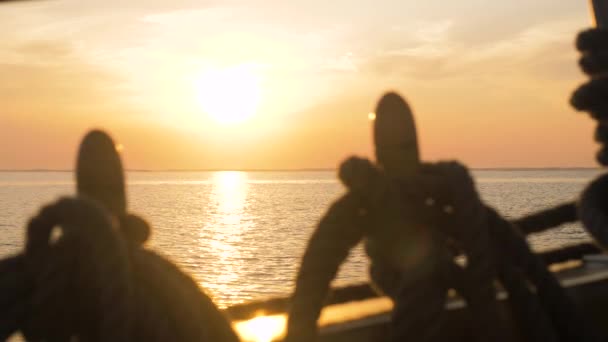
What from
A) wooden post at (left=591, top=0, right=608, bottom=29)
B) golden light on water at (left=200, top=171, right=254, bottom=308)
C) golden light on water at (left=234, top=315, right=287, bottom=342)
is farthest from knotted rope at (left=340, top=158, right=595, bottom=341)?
golden light on water at (left=200, top=171, right=254, bottom=308)

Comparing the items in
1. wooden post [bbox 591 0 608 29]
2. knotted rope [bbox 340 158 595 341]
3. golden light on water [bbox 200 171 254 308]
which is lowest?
golden light on water [bbox 200 171 254 308]

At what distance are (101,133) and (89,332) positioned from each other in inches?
11.2

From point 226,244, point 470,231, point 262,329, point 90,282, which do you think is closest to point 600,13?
point 470,231

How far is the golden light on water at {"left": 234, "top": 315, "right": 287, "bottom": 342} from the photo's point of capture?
133 centimetres

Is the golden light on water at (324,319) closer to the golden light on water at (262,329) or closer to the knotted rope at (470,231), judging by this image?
the golden light on water at (262,329)

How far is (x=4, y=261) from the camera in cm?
97

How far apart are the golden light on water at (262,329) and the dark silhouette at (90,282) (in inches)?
11.3

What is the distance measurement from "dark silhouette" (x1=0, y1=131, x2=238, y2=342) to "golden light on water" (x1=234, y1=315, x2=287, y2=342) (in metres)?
0.29

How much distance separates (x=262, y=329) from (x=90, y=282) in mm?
578

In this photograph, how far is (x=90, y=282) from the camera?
941mm

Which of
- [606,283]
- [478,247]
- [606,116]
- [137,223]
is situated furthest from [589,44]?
[137,223]

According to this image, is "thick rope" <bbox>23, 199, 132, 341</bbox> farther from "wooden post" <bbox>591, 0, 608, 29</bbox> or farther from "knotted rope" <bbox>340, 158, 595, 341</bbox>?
"wooden post" <bbox>591, 0, 608, 29</bbox>

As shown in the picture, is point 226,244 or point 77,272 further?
point 226,244

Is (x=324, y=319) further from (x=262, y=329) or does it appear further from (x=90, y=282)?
(x=90, y=282)
